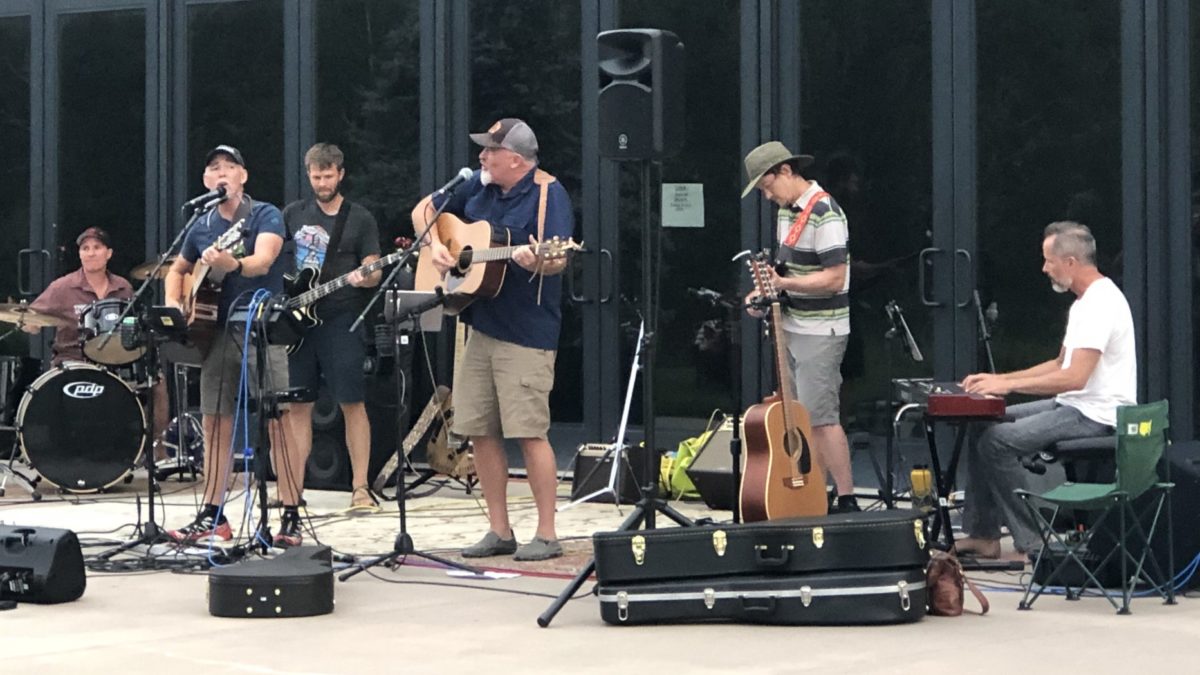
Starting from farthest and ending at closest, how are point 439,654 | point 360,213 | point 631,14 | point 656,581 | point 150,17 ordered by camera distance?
point 150,17, point 631,14, point 360,213, point 656,581, point 439,654

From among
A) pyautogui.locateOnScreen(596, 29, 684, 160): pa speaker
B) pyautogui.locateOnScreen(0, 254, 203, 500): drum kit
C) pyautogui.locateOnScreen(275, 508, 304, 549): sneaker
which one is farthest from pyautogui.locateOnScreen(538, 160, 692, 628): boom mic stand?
pyautogui.locateOnScreen(0, 254, 203, 500): drum kit

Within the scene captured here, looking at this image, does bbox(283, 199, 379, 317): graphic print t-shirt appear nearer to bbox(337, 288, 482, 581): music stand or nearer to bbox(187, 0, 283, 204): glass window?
bbox(337, 288, 482, 581): music stand

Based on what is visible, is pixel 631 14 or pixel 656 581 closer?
pixel 656 581

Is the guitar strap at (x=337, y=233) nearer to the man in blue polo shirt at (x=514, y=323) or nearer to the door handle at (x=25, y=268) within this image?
the man in blue polo shirt at (x=514, y=323)

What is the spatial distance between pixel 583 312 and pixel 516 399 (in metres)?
3.58

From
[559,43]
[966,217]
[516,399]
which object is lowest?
[516,399]

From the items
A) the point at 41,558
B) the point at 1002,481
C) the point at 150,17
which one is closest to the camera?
the point at 41,558

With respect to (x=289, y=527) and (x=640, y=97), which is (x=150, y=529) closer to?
(x=289, y=527)

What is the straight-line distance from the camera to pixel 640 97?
327 inches

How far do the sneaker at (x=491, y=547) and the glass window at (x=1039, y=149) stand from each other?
3392 millimetres

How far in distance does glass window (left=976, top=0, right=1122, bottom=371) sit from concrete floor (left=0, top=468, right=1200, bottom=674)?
116 inches

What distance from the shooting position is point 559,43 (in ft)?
42.2

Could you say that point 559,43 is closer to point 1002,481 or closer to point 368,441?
point 368,441

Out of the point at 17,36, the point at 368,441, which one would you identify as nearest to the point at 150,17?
the point at 17,36
